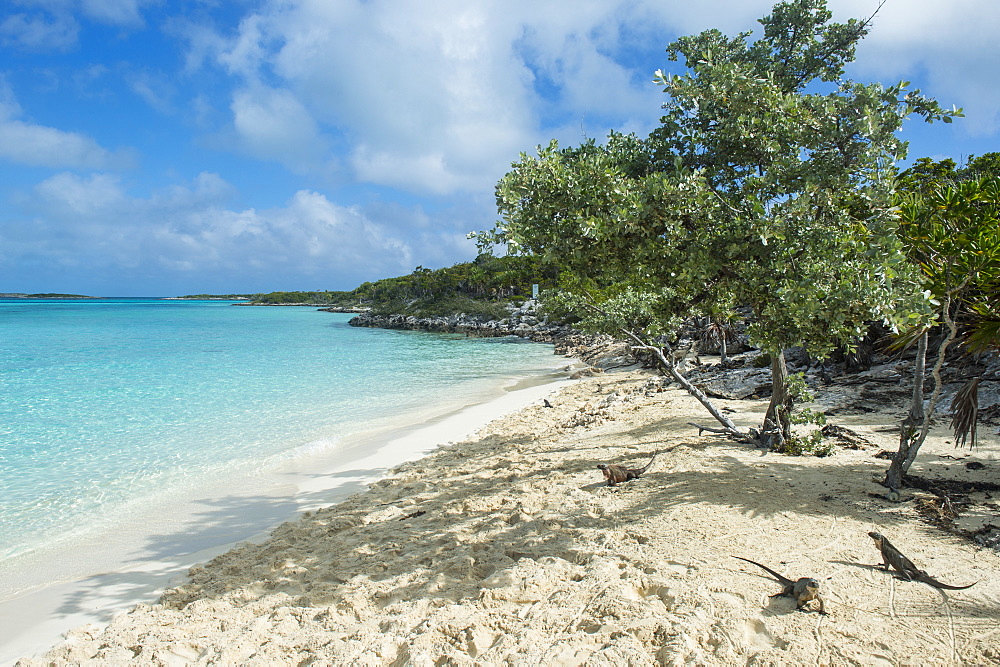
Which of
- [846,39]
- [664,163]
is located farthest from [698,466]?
[846,39]

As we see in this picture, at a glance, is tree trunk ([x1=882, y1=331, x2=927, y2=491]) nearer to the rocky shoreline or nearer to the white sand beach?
the white sand beach

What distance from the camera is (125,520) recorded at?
740cm

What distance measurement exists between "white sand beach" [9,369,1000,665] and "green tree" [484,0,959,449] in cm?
197

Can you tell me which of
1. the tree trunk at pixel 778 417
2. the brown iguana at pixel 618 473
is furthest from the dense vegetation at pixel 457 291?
the brown iguana at pixel 618 473

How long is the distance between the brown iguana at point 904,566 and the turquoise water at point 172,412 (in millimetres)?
9623

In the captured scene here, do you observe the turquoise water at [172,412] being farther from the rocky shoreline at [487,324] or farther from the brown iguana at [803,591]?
the rocky shoreline at [487,324]

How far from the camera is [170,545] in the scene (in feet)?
21.4

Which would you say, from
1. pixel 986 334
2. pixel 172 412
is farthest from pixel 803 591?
pixel 172 412

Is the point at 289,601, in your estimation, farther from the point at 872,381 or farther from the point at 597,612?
the point at 872,381

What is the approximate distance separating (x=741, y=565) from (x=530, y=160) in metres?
4.51

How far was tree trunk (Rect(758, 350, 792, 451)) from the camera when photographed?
7059 mm

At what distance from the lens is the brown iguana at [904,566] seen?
3.78 meters

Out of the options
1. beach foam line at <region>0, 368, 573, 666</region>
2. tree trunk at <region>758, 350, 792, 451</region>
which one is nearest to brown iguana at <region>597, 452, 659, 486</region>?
tree trunk at <region>758, 350, 792, 451</region>

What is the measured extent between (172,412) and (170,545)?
9.45 meters
